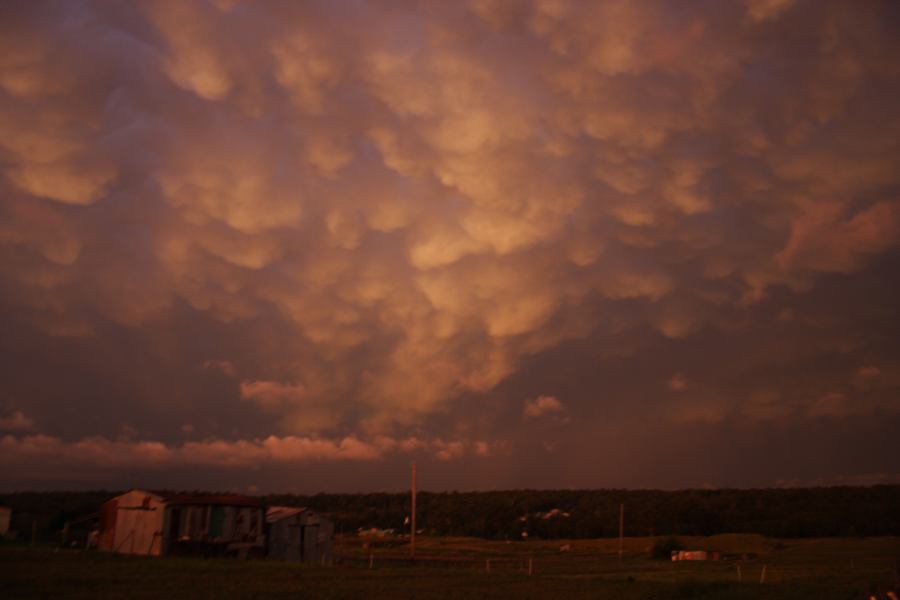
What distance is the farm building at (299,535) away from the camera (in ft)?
212

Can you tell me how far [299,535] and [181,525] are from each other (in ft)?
36.0

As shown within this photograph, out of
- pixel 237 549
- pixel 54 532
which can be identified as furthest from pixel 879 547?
pixel 54 532

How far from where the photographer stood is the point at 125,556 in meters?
49.9

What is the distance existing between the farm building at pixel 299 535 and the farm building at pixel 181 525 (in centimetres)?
230

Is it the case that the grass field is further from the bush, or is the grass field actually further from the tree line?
the tree line

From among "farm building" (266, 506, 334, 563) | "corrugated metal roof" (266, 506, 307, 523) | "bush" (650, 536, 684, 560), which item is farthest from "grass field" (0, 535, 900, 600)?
"bush" (650, 536, 684, 560)

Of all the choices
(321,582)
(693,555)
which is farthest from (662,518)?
(321,582)

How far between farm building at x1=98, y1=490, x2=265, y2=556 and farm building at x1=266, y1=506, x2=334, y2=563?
7.53 ft

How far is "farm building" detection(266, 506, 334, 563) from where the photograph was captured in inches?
2549

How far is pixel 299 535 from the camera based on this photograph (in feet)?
218

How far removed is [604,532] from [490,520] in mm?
28007

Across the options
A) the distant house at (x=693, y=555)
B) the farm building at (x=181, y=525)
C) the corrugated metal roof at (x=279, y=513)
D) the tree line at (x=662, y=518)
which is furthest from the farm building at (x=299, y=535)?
the tree line at (x=662, y=518)

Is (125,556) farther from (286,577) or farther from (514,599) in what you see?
(514,599)

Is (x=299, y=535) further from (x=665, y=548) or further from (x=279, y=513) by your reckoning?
(x=665, y=548)
